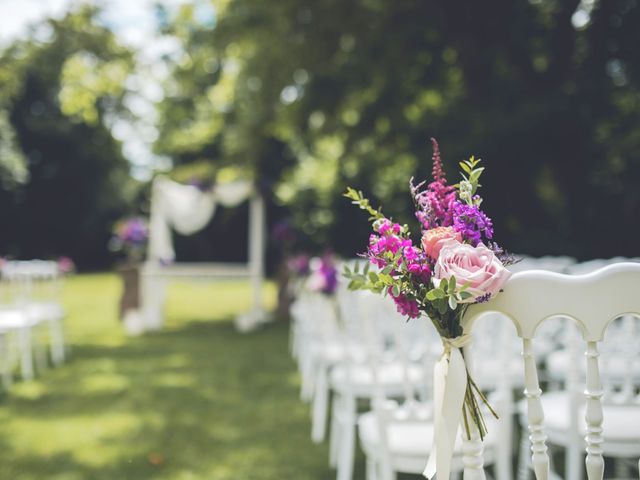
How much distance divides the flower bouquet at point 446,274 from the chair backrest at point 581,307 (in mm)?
76

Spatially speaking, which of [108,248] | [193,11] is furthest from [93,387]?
[108,248]

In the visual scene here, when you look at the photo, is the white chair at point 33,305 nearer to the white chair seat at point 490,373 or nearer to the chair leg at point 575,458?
the white chair seat at point 490,373

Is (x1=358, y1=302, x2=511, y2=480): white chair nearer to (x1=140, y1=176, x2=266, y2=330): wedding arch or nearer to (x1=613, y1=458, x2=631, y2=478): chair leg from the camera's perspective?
(x1=613, y1=458, x2=631, y2=478): chair leg

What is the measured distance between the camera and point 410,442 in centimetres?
190

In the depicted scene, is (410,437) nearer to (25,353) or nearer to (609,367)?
(609,367)

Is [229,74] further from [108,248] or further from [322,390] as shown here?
[108,248]

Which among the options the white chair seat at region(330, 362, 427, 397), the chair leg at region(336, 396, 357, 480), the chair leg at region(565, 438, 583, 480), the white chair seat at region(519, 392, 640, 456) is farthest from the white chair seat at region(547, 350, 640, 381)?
the chair leg at region(336, 396, 357, 480)

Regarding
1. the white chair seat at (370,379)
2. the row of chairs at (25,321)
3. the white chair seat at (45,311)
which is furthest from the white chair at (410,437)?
the white chair seat at (45,311)

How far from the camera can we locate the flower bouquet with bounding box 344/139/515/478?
110 centimetres

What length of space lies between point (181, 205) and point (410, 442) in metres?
6.87

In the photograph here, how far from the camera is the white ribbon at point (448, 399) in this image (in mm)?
1189

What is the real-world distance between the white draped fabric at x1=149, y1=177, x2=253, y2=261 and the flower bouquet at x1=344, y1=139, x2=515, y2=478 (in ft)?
23.8

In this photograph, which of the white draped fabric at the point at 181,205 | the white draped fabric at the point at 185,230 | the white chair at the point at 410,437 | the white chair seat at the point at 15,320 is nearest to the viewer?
the white chair at the point at 410,437

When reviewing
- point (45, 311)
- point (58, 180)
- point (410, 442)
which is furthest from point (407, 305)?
point (58, 180)
